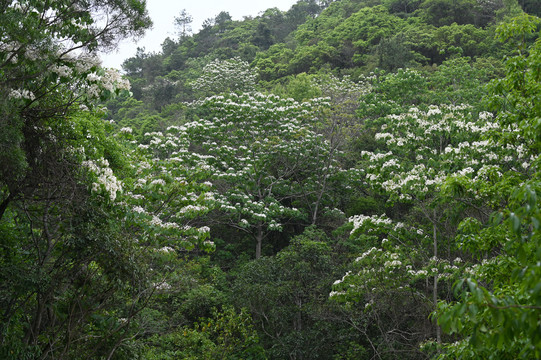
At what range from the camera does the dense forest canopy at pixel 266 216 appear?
455cm

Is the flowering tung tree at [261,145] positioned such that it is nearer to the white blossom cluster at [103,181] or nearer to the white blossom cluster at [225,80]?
the white blossom cluster at [225,80]

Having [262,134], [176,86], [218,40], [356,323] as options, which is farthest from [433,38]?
[218,40]

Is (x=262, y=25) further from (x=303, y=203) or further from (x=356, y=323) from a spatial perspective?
(x=356, y=323)

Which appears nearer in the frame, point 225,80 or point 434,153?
point 434,153

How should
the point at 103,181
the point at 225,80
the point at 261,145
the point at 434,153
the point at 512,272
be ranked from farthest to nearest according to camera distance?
the point at 225,80
the point at 261,145
the point at 434,153
the point at 103,181
the point at 512,272

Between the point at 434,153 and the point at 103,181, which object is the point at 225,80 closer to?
the point at 434,153

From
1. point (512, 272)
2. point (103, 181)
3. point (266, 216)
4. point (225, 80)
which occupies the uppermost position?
point (225, 80)

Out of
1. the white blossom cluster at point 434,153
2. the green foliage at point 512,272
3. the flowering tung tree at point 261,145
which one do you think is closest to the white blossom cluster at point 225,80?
the flowering tung tree at point 261,145

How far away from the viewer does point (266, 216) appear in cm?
1376

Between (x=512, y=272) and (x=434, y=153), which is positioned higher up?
(x=434, y=153)

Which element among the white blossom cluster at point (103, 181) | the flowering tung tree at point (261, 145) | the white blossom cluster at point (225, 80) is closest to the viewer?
the white blossom cluster at point (103, 181)

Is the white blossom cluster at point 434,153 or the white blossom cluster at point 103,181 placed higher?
the white blossom cluster at point 103,181

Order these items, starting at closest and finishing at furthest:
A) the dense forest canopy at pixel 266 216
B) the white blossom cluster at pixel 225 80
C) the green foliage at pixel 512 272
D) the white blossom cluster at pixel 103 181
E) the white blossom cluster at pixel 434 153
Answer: the green foliage at pixel 512 272
the dense forest canopy at pixel 266 216
the white blossom cluster at pixel 103 181
the white blossom cluster at pixel 434 153
the white blossom cluster at pixel 225 80

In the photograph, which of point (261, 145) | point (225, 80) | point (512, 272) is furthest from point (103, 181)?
point (225, 80)
